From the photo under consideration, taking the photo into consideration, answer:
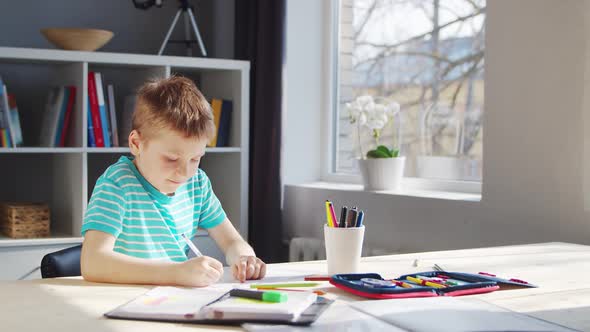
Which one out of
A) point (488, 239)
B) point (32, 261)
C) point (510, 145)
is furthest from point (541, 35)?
point (32, 261)

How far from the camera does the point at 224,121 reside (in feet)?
10.2

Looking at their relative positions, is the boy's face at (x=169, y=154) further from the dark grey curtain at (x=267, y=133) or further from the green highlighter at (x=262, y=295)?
the dark grey curtain at (x=267, y=133)

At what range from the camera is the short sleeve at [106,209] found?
143 centimetres

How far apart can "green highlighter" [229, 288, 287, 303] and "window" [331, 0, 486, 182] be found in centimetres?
163

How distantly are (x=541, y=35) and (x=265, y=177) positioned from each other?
1.41m

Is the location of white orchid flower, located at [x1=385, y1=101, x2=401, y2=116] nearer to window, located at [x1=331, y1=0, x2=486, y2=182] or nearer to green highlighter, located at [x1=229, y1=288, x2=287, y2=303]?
window, located at [x1=331, y1=0, x2=486, y2=182]

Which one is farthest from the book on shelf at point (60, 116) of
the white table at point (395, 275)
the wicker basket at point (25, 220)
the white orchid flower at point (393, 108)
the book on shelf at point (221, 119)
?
the white table at point (395, 275)

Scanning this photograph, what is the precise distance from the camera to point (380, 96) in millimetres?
3047

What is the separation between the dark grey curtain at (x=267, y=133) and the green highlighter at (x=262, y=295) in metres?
1.96

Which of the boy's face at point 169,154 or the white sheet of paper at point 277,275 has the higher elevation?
the boy's face at point 169,154

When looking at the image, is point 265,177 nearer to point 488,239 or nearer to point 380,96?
point 380,96

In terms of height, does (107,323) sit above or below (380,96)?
below

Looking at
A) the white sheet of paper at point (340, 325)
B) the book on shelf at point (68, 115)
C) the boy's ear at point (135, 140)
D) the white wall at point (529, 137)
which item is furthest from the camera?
the book on shelf at point (68, 115)

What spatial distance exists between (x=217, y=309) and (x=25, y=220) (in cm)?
190
